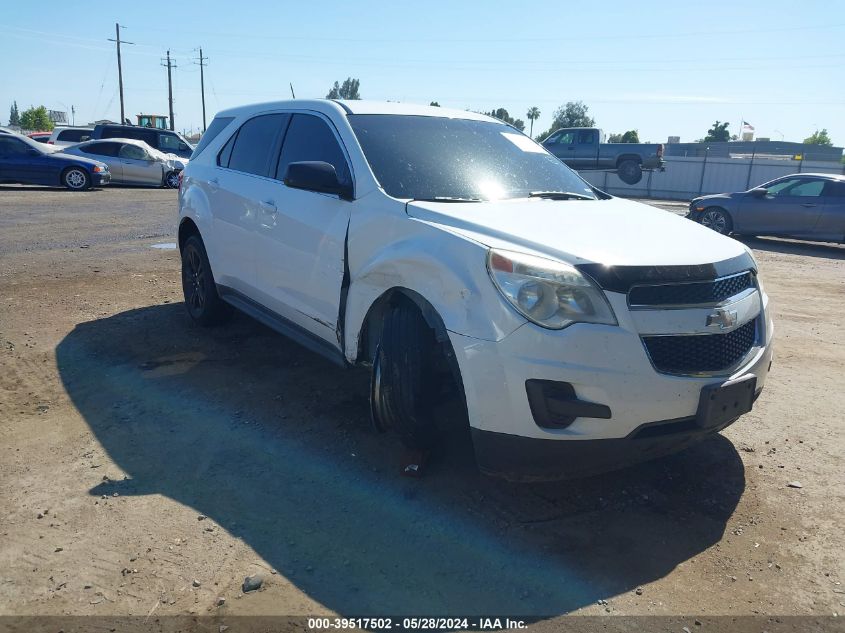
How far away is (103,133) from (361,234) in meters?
24.3

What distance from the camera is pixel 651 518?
3.24 meters

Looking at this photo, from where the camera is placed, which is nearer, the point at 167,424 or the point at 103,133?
the point at 167,424

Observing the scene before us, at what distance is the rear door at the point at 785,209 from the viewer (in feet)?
43.1

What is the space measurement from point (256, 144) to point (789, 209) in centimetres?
1159

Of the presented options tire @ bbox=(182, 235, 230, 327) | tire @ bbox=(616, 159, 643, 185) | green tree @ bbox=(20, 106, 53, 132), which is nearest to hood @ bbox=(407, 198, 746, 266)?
tire @ bbox=(182, 235, 230, 327)

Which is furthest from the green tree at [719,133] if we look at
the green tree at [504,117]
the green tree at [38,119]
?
the green tree at [38,119]

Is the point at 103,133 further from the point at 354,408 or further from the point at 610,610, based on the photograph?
the point at 610,610

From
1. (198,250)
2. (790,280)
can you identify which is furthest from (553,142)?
(198,250)

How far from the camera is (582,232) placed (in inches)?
130

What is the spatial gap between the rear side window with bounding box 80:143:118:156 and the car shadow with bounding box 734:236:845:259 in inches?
695

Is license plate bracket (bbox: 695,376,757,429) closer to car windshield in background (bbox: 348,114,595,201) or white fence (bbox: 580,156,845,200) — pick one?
car windshield in background (bbox: 348,114,595,201)

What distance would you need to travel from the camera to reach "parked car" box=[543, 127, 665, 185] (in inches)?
1093

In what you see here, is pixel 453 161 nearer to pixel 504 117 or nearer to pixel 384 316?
pixel 384 316

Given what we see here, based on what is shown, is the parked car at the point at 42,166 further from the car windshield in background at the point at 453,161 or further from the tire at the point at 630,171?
the tire at the point at 630,171
